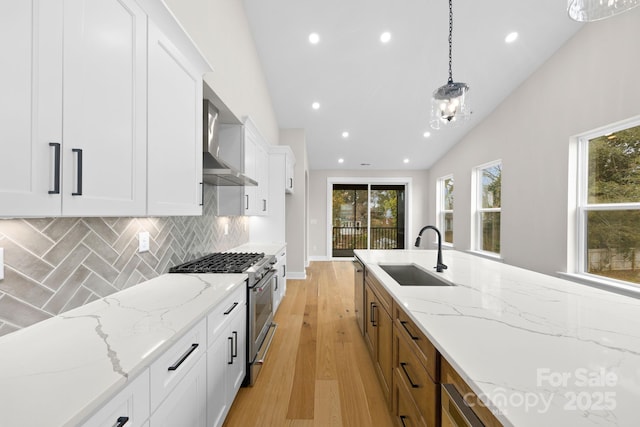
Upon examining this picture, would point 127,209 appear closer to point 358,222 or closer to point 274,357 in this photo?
point 274,357

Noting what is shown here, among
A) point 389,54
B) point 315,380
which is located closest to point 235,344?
point 315,380

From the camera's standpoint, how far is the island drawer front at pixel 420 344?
96 centimetres

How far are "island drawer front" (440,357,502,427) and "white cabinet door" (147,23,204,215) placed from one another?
1.39 m

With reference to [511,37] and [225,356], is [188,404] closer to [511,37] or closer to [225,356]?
[225,356]

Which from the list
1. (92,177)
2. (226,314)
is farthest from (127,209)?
(226,314)

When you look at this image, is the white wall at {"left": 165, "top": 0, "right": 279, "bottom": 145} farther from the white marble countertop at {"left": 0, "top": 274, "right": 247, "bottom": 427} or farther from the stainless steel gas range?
the white marble countertop at {"left": 0, "top": 274, "right": 247, "bottom": 427}

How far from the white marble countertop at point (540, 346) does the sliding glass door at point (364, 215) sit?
225 inches

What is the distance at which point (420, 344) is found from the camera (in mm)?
1104

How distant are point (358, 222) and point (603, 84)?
17.1 ft

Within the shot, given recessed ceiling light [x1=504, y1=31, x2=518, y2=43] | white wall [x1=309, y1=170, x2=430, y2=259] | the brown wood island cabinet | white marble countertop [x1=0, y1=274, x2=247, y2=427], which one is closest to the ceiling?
recessed ceiling light [x1=504, y1=31, x2=518, y2=43]

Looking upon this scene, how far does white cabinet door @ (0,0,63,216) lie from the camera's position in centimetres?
66

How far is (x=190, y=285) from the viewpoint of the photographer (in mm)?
1579

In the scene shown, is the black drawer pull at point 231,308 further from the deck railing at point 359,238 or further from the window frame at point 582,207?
the deck railing at point 359,238

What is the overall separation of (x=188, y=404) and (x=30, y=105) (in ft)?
3.95
